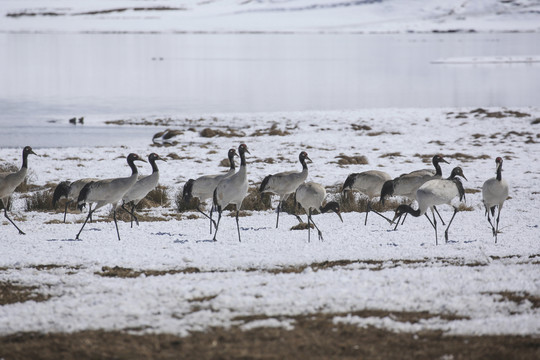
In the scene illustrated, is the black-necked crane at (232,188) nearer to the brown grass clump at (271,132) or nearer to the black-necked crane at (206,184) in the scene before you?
the black-necked crane at (206,184)

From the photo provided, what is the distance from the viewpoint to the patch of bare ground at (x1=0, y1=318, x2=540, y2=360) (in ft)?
20.1

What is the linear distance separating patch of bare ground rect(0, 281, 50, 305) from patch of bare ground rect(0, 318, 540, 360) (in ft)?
4.03

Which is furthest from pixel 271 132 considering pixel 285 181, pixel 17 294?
pixel 17 294

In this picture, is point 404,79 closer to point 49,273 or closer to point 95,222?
point 95,222

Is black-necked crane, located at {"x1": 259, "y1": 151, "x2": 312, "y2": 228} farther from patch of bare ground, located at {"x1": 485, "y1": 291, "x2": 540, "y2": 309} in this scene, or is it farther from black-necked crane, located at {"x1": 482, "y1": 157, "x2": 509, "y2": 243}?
patch of bare ground, located at {"x1": 485, "y1": 291, "x2": 540, "y2": 309}

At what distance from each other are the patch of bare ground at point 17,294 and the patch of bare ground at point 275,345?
123 centimetres

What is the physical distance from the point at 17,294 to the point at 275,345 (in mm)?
3692

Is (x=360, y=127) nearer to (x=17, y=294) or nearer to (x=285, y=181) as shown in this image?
(x=285, y=181)

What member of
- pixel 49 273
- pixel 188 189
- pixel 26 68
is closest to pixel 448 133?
pixel 188 189

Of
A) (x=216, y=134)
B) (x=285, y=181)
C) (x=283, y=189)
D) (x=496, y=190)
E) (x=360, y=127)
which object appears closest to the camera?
(x=496, y=190)

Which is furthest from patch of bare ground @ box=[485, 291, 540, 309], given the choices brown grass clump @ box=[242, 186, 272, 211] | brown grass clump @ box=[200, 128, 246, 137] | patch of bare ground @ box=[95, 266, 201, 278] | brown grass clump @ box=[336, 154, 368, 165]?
brown grass clump @ box=[200, 128, 246, 137]

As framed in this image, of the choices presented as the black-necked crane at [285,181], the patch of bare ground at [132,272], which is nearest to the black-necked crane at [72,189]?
the black-necked crane at [285,181]

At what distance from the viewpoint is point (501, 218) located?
552 inches

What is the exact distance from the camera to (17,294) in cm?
820
